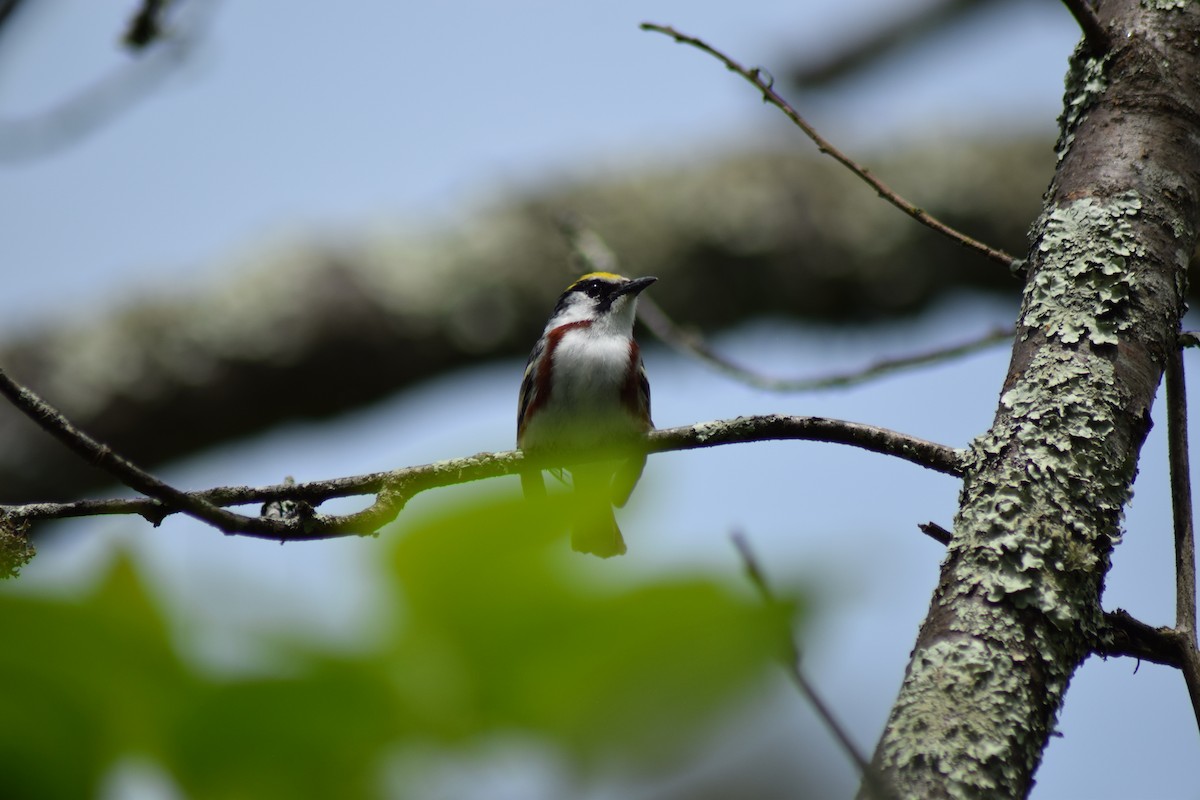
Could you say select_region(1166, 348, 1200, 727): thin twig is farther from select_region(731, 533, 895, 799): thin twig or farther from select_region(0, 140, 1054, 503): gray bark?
select_region(0, 140, 1054, 503): gray bark

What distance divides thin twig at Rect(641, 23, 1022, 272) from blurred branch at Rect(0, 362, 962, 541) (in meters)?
0.52

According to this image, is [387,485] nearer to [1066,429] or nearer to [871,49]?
[1066,429]

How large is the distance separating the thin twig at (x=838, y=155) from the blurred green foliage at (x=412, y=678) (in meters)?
2.01

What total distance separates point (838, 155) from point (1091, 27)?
2.02ft

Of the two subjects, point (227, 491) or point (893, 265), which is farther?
point (893, 265)

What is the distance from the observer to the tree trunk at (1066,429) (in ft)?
6.05

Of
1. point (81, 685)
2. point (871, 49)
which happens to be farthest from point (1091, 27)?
point (871, 49)

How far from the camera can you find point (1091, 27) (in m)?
2.58

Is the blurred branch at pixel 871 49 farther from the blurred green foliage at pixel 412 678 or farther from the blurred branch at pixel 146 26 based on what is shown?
the blurred green foliage at pixel 412 678

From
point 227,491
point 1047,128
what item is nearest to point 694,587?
point 227,491

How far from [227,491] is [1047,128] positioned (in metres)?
9.70

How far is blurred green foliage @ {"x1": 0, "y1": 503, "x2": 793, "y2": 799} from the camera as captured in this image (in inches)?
32.5

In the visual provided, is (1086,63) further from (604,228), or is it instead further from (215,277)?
(215,277)

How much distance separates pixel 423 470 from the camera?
2.78 m
